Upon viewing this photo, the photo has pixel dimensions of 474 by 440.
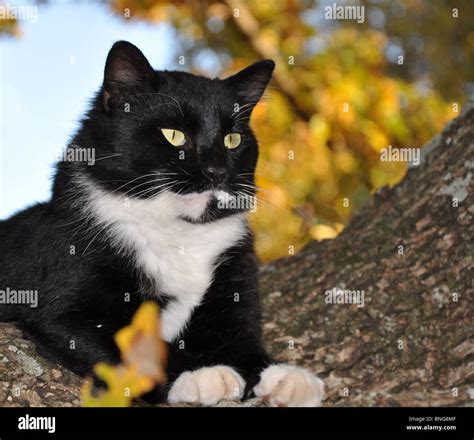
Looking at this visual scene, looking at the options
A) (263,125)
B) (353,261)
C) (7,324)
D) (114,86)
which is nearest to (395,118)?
(263,125)

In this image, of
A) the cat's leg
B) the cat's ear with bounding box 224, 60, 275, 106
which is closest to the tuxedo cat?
the cat's leg

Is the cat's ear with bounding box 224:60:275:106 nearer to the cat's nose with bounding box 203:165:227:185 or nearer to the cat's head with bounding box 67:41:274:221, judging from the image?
the cat's head with bounding box 67:41:274:221

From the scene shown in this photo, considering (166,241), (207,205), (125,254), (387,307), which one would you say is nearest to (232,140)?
(207,205)

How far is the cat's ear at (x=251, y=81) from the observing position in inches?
137

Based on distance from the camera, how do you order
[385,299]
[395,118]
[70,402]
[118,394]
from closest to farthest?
1. [118,394]
2. [70,402]
3. [385,299]
4. [395,118]

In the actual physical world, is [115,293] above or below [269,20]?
below

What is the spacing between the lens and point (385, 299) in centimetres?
335

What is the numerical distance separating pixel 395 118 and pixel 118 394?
17.4 ft

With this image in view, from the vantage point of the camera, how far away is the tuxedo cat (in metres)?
2.79

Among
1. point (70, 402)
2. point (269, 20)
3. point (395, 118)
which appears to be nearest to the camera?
point (70, 402)

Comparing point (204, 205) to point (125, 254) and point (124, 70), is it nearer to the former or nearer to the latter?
point (125, 254)

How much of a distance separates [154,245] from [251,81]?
106 cm

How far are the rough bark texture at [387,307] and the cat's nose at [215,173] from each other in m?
0.90

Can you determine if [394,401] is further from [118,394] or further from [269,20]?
[269,20]
